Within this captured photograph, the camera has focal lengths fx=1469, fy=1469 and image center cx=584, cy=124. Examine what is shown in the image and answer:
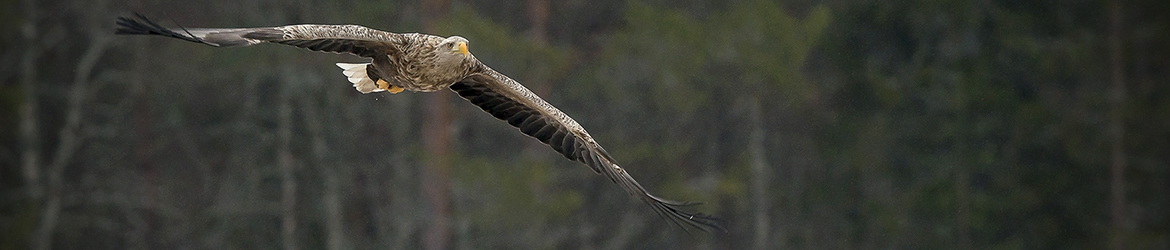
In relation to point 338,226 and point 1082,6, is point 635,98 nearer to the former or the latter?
point 338,226

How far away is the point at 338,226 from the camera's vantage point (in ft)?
43.8

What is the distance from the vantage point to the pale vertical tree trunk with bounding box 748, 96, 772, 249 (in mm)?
13438

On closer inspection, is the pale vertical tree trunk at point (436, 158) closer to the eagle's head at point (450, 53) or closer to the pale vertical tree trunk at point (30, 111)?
the pale vertical tree trunk at point (30, 111)

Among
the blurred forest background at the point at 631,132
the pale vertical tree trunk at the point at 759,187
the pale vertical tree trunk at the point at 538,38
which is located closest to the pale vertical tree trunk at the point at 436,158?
the blurred forest background at the point at 631,132

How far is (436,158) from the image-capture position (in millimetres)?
12680

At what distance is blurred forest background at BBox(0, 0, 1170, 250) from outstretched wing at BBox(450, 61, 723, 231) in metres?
6.01

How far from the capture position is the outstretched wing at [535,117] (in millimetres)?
6129

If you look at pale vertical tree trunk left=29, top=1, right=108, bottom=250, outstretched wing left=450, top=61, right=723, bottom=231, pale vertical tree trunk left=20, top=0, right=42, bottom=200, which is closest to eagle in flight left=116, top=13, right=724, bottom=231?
outstretched wing left=450, top=61, right=723, bottom=231

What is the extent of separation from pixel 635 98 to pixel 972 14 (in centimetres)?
324

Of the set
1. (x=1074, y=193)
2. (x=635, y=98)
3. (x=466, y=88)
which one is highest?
(x=635, y=98)

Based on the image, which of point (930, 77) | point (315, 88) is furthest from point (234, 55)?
point (930, 77)

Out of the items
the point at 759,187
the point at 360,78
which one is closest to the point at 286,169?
the point at 759,187

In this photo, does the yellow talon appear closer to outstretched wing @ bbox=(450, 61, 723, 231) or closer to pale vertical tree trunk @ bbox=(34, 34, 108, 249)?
outstretched wing @ bbox=(450, 61, 723, 231)

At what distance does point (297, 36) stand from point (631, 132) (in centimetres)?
825
